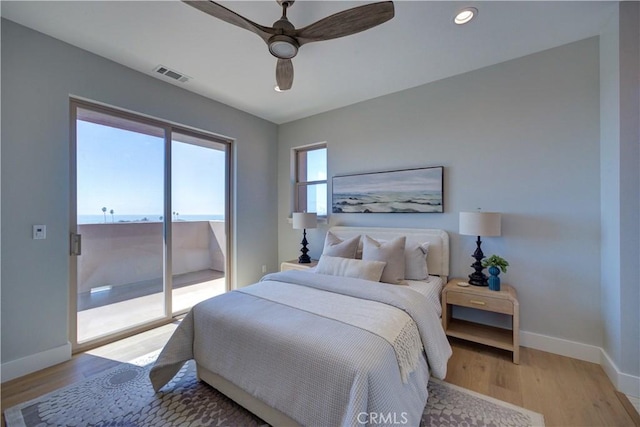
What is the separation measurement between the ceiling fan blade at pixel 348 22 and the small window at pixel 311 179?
226 cm

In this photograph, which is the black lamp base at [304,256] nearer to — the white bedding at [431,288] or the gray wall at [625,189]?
the white bedding at [431,288]

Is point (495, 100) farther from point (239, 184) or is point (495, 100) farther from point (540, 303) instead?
point (239, 184)

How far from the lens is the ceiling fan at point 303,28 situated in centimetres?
149

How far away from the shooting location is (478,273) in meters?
2.49

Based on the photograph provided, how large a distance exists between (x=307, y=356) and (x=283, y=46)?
2009mm

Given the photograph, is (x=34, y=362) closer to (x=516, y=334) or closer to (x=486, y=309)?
(x=486, y=309)

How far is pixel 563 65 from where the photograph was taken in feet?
7.64

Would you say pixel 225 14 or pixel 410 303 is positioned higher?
pixel 225 14

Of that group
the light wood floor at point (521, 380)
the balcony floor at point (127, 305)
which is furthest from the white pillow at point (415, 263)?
the balcony floor at point (127, 305)

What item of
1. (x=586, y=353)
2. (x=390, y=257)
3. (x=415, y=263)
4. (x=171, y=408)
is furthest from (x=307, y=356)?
(x=586, y=353)

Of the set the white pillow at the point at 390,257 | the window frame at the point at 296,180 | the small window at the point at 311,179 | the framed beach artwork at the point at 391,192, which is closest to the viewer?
the white pillow at the point at 390,257

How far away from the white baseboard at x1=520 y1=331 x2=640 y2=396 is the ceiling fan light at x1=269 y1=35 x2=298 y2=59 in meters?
3.30

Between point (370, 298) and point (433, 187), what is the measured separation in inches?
67.6

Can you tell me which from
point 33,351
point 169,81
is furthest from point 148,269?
point 169,81
